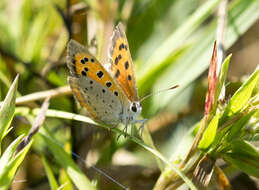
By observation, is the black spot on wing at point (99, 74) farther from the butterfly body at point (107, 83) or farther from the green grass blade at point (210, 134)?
the green grass blade at point (210, 134)

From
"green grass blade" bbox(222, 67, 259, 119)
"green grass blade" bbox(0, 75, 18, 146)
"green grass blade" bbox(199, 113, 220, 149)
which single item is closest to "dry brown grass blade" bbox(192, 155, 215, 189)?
"green grass blade" bbox(199, 113, 220, 149)

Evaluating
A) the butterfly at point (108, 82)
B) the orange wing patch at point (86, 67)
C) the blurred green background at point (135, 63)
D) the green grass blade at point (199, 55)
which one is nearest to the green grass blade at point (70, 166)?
the blurred green background at point (135, 63)

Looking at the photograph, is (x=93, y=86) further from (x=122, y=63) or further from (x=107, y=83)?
(x=122, y=63)

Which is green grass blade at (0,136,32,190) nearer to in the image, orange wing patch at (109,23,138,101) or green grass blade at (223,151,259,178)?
orange wing patch at (109,23,138,101)

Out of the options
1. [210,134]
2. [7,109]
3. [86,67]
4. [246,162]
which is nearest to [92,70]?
[86,67]

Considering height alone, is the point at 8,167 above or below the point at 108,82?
below

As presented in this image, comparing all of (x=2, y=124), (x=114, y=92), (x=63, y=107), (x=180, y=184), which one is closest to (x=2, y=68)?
(x=63, y=107)
